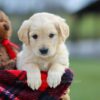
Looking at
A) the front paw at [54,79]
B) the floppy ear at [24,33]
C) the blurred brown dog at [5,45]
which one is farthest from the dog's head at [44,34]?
the blurred brown dog at [5,45]

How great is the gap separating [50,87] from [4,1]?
104 ft

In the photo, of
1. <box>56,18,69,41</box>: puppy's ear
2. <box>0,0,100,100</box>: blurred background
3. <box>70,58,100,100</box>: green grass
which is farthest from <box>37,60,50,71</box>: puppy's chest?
<box>0,0,100,100</box>: blurred background

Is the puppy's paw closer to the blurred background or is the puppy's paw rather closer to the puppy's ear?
the puppy's ear

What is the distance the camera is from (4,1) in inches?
1405

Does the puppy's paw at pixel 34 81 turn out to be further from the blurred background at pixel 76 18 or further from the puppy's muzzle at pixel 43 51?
the blurred background at pixel 76 18

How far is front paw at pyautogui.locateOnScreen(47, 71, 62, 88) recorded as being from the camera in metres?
4.12

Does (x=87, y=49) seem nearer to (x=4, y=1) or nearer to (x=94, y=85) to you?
(x=4, y=1)

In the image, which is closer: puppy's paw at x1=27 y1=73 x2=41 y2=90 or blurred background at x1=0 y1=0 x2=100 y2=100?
puppy's paw at x1=27 y1=73 x2=41 y2=90

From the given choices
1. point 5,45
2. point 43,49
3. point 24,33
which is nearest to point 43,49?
point 43,49

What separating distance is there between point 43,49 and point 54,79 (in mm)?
231

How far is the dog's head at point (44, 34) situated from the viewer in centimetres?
424

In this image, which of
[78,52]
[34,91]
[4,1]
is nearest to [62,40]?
[34,91]

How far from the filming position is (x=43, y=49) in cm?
420

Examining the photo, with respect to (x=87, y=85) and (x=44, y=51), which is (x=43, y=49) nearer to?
(x=44, y=51)
